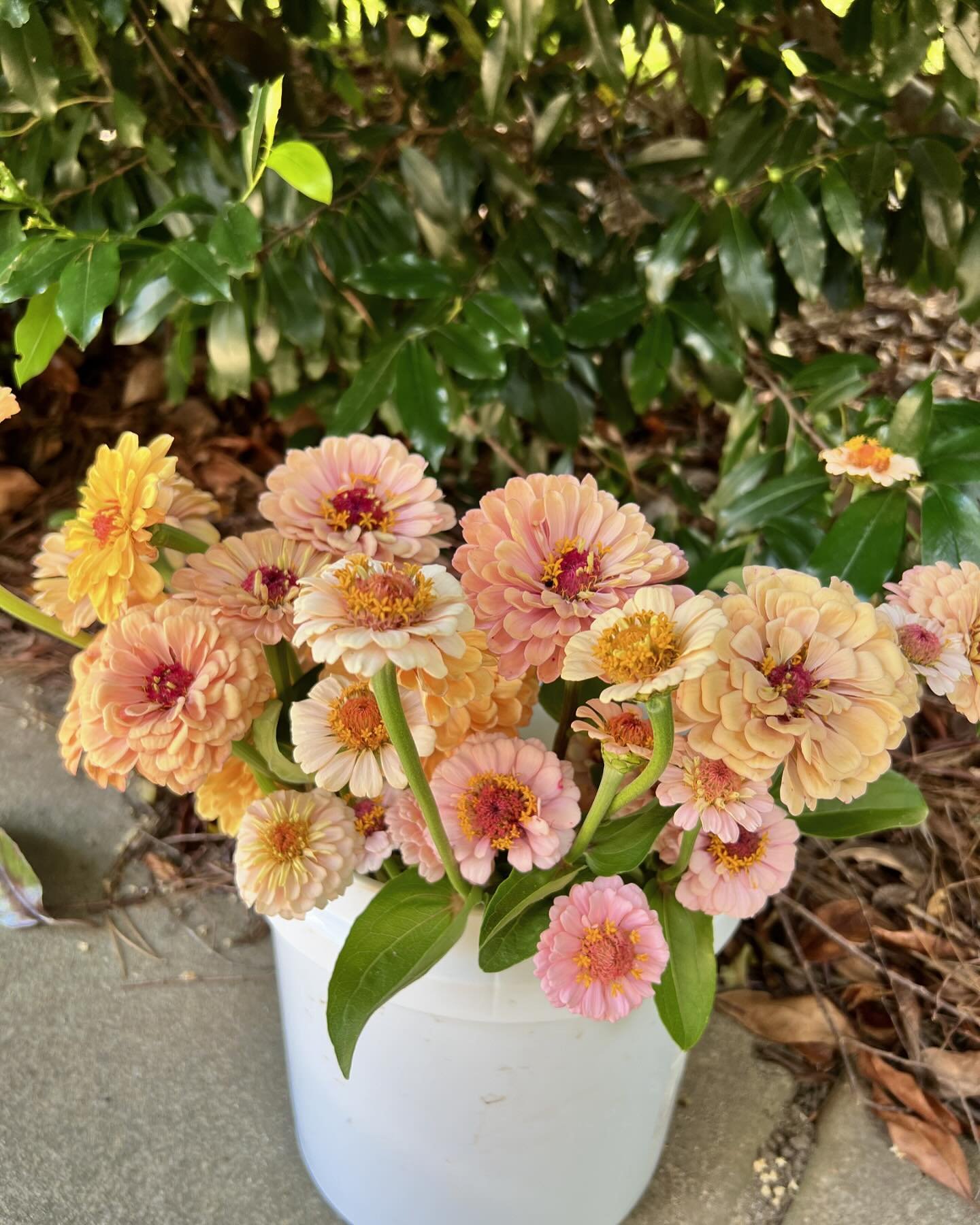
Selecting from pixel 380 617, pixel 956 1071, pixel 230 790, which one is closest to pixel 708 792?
pixel 380 617

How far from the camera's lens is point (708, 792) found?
399 millimetres

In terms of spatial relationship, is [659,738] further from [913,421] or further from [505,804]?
[913,421]

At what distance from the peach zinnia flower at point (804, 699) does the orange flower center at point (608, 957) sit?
11cm

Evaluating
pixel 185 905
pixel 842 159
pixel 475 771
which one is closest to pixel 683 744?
pixel 475 771

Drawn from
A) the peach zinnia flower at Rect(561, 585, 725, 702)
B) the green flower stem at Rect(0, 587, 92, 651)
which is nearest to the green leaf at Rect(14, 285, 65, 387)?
the green flower stem at Rect(0, 587, 92, 651)

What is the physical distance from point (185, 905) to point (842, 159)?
87cm

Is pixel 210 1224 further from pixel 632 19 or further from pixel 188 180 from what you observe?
pixel 632 19

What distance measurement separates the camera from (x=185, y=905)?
979 mm

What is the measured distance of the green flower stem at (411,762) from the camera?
0.36 m

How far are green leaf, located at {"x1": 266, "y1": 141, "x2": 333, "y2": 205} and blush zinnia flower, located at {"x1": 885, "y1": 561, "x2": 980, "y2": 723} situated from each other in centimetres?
32

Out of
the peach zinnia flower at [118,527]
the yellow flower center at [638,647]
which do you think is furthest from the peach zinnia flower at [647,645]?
the peach zinnia flower at [118,527]

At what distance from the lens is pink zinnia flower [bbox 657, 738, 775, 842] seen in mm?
399

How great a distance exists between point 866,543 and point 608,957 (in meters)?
0.30

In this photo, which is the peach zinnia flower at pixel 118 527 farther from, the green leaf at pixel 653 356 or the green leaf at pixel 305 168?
the green leaf at pixel 653 356
